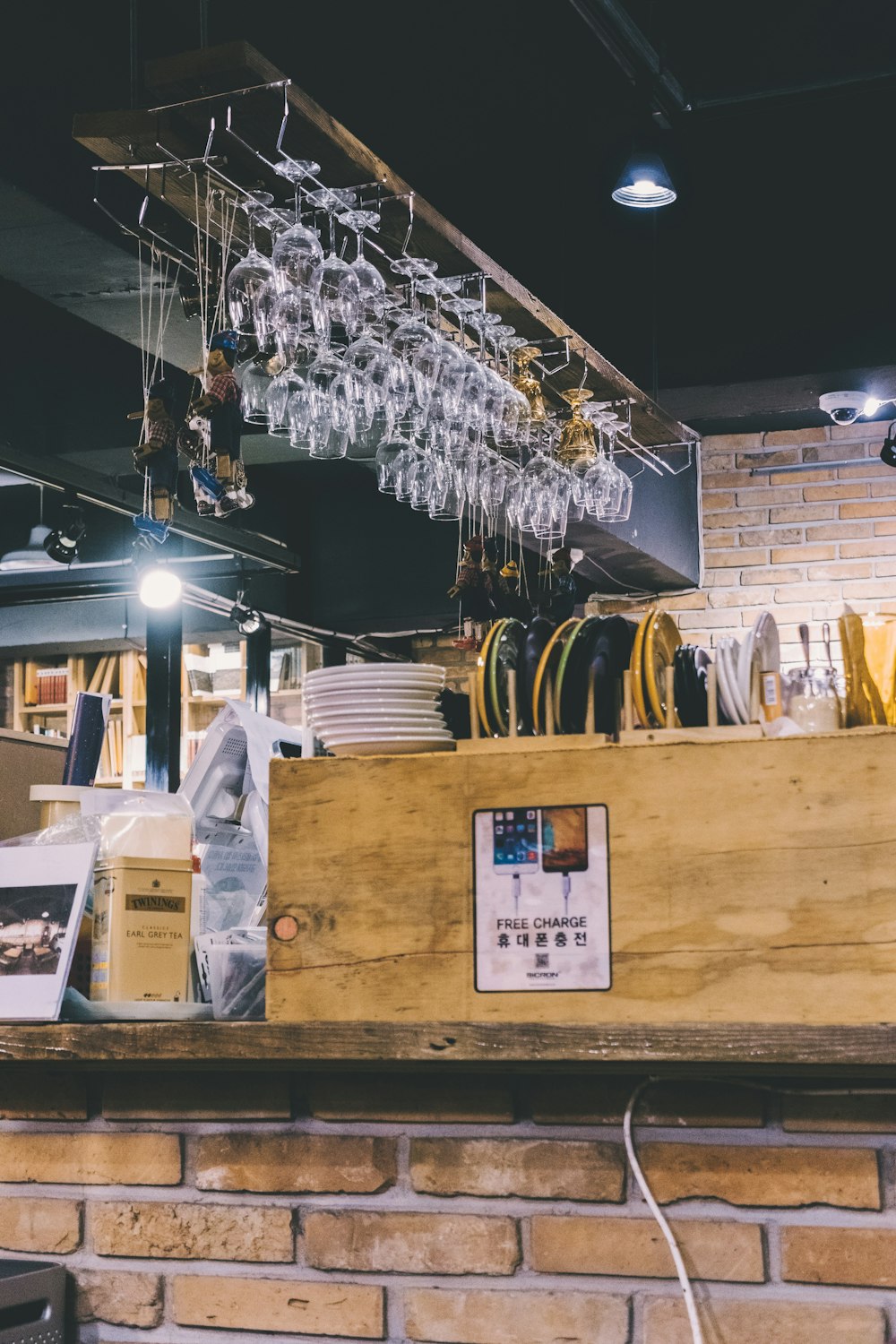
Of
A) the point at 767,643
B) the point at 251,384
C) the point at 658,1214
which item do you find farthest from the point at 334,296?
the point at 658,1214

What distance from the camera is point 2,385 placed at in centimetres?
482

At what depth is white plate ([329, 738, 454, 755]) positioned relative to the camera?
1488 millimetres

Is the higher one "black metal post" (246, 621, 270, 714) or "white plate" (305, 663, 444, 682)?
"black metal post" (246, 621, 270, 714)

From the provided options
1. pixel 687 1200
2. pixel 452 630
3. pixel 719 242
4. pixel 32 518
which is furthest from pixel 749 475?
pixel 687 1200

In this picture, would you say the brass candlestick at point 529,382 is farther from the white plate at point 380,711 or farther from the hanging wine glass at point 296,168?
the white plate at point 380,711

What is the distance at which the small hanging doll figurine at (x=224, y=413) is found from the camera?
2.63m

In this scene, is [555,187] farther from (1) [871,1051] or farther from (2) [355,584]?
(1) [871,1051]

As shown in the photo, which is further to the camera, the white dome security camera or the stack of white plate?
the white dome security camera

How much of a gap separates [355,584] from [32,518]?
1.48m

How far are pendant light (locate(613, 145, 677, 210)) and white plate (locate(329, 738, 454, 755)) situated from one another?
8.44 feet

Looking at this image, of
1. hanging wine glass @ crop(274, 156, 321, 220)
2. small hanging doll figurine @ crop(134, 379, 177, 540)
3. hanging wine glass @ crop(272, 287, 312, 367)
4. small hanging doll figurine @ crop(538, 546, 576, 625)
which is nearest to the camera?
hanging wine glass @ crop(274, 156, 321, 220)

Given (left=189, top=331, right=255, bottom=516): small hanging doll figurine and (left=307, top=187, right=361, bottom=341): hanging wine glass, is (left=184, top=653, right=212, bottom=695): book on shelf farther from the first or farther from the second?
(left=189, top=331, right=255, bottom=516): small hanging doll figurine

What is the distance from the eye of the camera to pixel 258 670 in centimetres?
657

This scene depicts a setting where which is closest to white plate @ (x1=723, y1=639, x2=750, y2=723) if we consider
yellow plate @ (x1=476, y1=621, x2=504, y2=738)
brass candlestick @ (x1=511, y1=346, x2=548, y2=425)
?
yellow plate @ (x1=476, y1=621, x2=504, y2=738)
